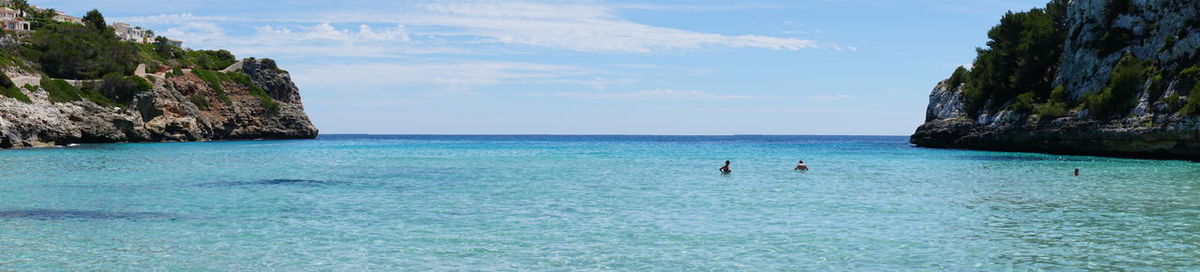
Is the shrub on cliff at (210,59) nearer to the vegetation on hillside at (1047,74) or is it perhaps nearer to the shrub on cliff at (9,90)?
the shrub on cliff at (9,90)

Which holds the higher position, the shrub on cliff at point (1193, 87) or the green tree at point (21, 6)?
the green tree at point (21, 6)

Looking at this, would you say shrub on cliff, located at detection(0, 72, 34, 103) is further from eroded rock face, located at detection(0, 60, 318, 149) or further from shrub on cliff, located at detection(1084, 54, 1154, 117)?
shrub on cliff, located at detection(1084, 54, 1154, 117)

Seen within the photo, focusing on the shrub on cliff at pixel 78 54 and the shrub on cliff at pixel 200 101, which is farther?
the shrub on cliff at pixel 200 101

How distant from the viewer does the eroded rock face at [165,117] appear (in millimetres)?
69188

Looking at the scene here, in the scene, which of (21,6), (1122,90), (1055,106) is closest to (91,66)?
(21,6)

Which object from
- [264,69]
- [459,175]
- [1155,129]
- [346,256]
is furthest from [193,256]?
[264,69]

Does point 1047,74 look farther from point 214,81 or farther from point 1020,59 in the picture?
point 214,81

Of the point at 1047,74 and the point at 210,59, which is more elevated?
the point at 210,59

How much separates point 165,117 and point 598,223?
90.6m

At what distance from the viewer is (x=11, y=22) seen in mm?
115188

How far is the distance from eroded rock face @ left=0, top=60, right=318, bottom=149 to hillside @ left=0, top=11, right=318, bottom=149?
11 centimetres

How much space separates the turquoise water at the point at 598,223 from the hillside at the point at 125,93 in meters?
44.3

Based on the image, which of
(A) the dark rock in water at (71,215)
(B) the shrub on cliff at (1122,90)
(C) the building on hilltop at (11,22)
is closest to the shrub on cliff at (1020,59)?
(B) the shrub on cliff at (1122,90)

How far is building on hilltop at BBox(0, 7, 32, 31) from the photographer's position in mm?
113075
